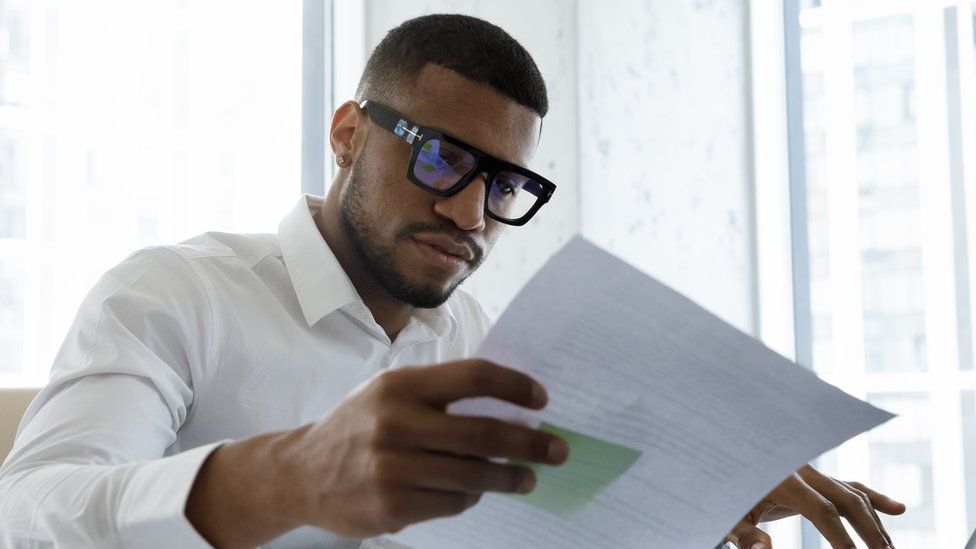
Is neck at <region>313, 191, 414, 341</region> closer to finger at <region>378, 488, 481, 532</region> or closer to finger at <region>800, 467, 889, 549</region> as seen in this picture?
finger at <region>800, 467, 889, 549</region>

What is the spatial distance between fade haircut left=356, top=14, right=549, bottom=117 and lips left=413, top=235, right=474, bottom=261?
21 cm

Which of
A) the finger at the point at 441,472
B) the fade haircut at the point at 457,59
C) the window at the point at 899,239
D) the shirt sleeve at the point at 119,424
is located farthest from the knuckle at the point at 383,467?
the window at the point at 899,239

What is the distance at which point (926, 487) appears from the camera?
2172 millimetres

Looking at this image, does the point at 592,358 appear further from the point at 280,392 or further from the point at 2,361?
the point at 2,361

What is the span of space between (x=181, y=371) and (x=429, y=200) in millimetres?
345

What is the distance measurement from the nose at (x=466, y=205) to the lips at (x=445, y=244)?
3 cm

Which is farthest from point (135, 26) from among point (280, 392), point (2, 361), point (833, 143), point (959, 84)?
point (959, 84)

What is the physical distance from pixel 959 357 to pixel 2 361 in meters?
2.12

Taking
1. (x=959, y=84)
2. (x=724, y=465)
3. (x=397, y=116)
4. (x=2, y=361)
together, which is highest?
(x=959, y=84)

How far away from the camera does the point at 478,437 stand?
0.47m

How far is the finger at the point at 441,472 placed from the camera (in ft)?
1.53

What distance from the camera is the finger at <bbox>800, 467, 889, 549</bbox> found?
905 millimetres

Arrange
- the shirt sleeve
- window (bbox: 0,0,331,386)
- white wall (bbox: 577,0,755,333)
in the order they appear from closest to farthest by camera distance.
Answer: the shirt sleeve < window (bbox: 0,0,331,386) < white wall (bbox: 577,0,755,333)

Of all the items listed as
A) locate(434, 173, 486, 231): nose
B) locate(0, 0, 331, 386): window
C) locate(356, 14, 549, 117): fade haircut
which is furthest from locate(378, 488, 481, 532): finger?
locate(0, 0, 331, 386): window
